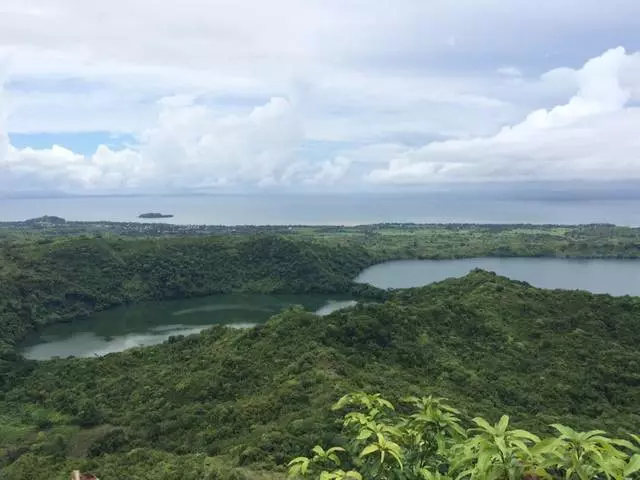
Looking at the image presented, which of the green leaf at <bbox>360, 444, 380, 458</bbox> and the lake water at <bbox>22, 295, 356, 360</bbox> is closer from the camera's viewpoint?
the green leaf at <bbox>360, 444, 380, 458</bbox>

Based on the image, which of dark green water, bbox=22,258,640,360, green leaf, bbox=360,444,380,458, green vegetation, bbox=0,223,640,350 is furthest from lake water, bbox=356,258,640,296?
green leaf, bbox=360,444,380,458

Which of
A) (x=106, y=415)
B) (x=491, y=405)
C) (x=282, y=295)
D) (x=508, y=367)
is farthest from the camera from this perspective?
(x=282, y=295)

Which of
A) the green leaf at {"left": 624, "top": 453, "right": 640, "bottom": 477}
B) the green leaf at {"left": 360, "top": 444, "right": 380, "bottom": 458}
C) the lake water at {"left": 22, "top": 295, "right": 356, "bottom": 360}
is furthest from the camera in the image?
the lake water at {"left": 22, "top": 295, "right": 356, "bottom": 360}

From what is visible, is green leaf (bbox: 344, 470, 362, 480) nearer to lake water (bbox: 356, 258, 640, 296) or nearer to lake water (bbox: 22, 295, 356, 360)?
lake water (bbox: 22, 295, 356, 360)

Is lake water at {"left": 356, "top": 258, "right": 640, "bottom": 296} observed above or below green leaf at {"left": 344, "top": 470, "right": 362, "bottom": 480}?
below

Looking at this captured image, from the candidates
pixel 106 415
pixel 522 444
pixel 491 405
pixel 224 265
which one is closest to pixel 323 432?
pixel 491 405

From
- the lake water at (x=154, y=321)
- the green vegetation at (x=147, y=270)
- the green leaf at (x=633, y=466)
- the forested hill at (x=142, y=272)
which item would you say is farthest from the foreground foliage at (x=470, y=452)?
the forested hill at (x=142, y=272)

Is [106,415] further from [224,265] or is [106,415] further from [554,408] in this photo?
[224,265]
